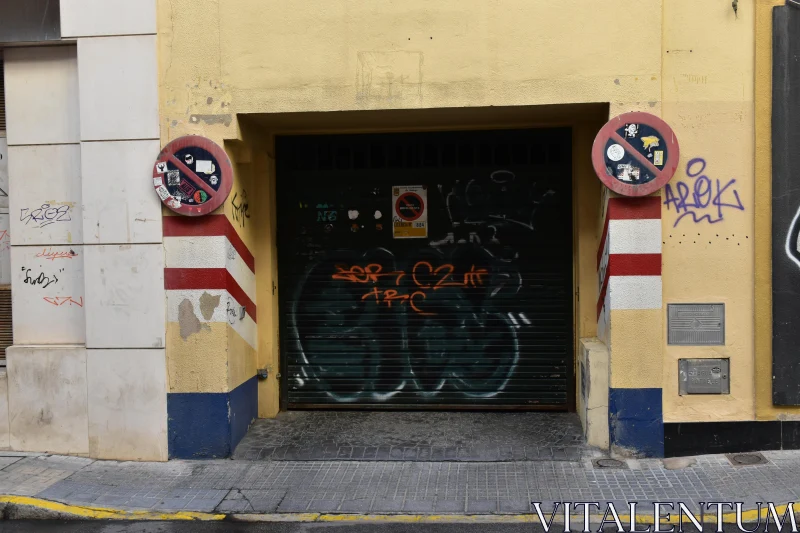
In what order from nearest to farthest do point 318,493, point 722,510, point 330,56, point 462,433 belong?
point 722,510
point 318,493
point 330,56
point 462,433

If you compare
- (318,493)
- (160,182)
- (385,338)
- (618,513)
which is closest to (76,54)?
(160,182)

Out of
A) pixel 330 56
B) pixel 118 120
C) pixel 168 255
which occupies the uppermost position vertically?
pixel 330 56

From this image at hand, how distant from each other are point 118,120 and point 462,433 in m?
4.44

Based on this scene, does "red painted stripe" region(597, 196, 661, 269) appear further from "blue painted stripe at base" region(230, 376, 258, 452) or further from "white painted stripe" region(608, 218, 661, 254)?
"blue painted stripe at base" region(230, 376, 258, 452)

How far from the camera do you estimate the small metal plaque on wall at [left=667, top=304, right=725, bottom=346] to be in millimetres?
6668

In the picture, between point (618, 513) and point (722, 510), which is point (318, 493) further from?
point (722, 510)

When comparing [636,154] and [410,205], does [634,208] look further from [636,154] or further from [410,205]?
[410,205]

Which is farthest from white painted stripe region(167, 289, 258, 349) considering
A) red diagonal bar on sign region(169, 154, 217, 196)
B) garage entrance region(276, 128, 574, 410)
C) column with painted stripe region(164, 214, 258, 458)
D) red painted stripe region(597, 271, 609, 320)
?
red painted stripe region(597, 271, 609, 320)

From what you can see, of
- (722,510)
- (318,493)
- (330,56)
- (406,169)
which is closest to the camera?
(722,510)

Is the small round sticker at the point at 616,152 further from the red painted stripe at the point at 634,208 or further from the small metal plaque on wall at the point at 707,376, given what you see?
the small metal plaque on wall at the point at 707,376

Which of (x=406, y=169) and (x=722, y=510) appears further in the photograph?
(x=406, y=169)

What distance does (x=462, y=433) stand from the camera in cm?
738

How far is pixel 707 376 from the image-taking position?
6680 millimetres

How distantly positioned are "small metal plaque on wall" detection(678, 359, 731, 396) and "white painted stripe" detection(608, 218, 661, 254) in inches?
42.3
